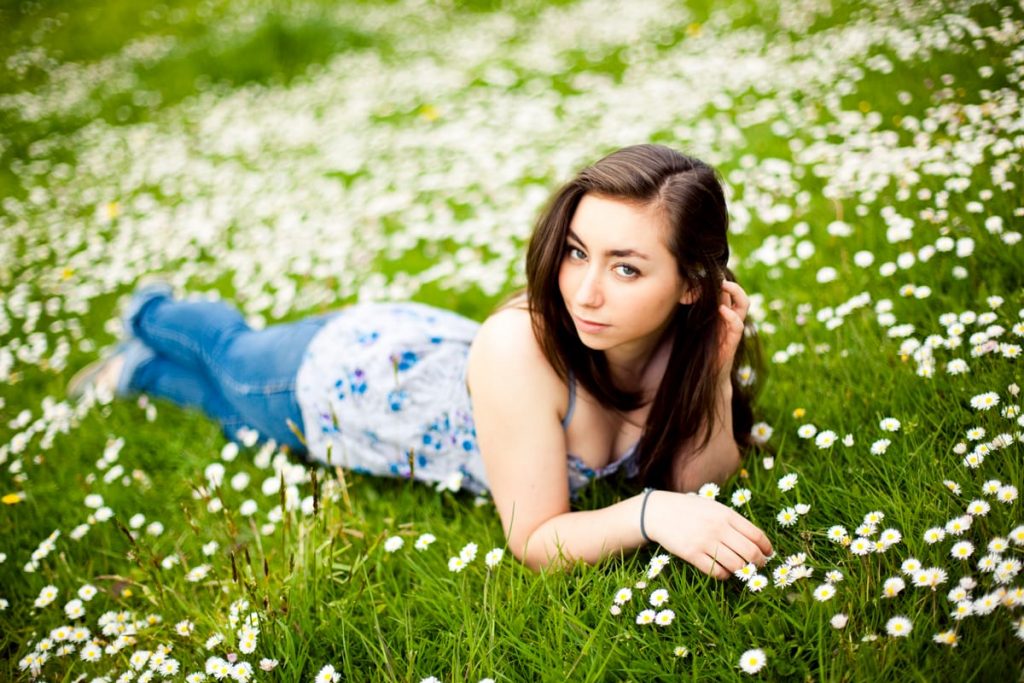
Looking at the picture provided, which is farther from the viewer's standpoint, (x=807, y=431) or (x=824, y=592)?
(x=807, y=431)

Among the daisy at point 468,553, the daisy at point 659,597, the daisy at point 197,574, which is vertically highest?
the daisy at point 659,597

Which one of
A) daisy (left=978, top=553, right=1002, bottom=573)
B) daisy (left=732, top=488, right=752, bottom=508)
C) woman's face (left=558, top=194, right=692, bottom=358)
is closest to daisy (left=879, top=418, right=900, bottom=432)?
daisy (left=732, top=488, right=752, bottom=508)

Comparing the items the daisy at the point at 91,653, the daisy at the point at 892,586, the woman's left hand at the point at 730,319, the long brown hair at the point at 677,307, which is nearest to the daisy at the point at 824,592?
the daisy at the point at 892,586

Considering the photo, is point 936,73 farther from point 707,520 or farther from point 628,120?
point 707,520

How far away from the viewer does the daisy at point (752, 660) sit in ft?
5.23

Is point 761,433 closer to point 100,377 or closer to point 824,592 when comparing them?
point 824,592

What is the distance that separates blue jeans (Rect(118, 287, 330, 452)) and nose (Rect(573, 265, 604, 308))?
1.63m

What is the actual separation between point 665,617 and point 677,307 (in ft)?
3.01

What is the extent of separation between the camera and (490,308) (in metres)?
3.87

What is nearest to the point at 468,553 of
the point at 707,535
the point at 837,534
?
the point at 707,535

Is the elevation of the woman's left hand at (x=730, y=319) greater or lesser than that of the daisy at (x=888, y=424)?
greater

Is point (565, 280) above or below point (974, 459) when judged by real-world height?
above

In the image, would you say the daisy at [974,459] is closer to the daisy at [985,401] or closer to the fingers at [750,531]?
the daisy at [985,401]

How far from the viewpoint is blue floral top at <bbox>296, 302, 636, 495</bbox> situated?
2611 mm
